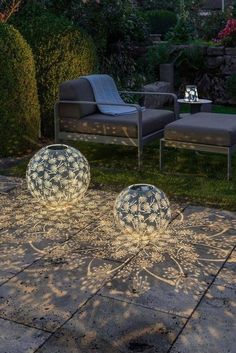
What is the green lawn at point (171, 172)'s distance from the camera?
446cm

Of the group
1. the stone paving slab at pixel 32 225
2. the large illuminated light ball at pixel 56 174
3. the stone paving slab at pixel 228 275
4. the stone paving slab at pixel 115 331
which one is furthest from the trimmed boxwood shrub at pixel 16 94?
the stone paving slab at pixel 115 331

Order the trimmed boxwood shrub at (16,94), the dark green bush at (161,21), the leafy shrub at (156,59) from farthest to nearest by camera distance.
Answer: the dark green bush at (161,21) → the leafy shrub at (156,59) → the trimmed boxwood shrub at (16,94)

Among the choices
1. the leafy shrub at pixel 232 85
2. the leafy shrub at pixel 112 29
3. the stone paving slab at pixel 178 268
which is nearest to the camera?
the stone paving slab at pixel 178 268

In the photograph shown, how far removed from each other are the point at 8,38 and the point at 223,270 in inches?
150

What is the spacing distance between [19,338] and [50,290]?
0.48 m

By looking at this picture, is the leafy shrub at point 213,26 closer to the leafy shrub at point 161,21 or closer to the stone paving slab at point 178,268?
the leafy shrub at point 161,21

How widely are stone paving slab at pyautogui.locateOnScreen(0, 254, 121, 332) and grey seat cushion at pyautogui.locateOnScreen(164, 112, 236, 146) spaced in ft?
6.84

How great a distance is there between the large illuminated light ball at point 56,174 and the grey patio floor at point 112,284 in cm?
18

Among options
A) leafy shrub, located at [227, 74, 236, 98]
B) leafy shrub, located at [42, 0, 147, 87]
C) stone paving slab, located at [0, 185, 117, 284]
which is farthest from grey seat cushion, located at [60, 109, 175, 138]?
leafy shrub, located at [227, 74, 236, 98]

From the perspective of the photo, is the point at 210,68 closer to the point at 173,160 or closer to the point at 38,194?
the point at 173,160

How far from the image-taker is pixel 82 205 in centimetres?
417

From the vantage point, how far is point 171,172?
5.20 m

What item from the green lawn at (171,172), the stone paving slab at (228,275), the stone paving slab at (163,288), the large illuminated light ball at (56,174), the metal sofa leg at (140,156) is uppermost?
the large illuminated light ball at (56,174)

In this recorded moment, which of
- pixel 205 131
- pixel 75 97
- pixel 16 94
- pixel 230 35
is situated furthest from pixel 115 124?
pixel 230 35
